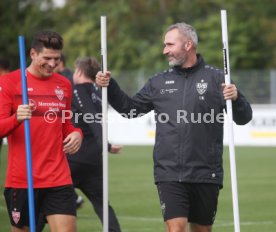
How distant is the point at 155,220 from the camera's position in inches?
535

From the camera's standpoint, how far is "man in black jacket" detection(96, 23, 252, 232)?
28.9ft

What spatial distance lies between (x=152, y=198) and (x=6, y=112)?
27.8 ft

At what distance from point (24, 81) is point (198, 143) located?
1.76 metres

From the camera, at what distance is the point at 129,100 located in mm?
9188

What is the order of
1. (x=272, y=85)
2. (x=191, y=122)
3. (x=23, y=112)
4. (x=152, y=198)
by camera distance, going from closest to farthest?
(x=23, y=112)
(x=191, y=122)
(x=152, y=198)
(x=272, y=85)

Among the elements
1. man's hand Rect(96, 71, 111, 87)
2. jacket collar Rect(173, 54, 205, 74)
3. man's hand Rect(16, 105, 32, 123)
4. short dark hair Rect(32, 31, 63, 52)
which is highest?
short dark hair Rect(32, 31, 63, 52)

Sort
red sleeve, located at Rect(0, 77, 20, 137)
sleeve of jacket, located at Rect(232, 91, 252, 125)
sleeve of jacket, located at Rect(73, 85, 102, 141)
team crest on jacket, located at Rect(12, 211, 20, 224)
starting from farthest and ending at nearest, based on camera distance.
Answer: sleeve of jacket, located at Rect(73, 85, 102, 141)
sleeve of jacket, located at Rect(232, 91, 252, 125)
team crest on jacket, located at Rect(12, 211, 20, 224)
red sleeve, located at Rect(0, 77, 20, 137)

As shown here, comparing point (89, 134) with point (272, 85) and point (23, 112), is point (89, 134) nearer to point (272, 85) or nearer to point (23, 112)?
point (23, 112)

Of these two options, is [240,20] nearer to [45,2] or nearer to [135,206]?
[45,2]

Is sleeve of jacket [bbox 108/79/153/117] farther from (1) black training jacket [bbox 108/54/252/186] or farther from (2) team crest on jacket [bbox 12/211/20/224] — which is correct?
(2) team crest on jacket [bbox 12/211/20/224]

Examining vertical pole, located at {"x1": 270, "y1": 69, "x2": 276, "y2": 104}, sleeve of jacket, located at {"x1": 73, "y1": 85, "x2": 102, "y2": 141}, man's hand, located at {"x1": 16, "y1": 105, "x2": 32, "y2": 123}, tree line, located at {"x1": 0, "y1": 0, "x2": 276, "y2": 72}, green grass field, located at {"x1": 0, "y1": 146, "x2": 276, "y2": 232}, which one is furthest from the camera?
tree line, located at {"x1": 0, "y1": 0, "x2": 276, "y2": 72}

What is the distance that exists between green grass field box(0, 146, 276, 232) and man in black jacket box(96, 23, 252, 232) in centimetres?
377

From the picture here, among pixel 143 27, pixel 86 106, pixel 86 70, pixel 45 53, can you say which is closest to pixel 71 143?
pixel 45 53

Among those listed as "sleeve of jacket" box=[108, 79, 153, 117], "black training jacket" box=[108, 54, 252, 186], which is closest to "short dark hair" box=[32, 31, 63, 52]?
"sleeve of jacket" box=[108, 79, 153, 117]
